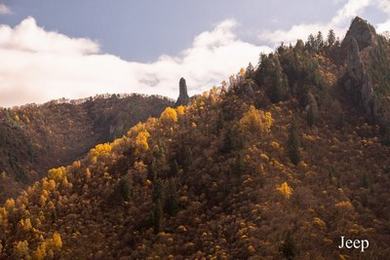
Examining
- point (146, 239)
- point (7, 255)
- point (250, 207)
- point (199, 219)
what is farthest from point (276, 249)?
point (7, 255)

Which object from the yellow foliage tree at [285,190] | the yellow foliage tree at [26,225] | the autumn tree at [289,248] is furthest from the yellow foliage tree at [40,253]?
the autumn tree at [289,248]

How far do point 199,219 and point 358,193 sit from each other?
178 feet

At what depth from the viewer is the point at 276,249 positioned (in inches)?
6058

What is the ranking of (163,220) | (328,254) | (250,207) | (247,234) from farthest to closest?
(163,220) < (250,207) < (247,234) < (328,254)

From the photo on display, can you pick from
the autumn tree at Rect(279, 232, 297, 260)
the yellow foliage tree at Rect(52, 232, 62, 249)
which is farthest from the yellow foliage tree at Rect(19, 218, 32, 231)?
the autumn tree at Rect(279, 232, 297, 260)

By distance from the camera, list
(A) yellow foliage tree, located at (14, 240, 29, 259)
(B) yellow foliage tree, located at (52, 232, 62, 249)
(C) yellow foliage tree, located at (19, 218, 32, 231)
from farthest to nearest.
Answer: (C) yellow foliage tree, located at (19, 218, 32, 231)
(B) yellow foliage tree, located at (52, 232, 62, 249)
(A) yellow foliage tree, located at (14, 240, 29, 259)

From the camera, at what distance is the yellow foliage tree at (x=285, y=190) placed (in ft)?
590

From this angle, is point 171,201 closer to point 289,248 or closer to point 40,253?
point 40,253

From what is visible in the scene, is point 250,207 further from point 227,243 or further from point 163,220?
point 163,220

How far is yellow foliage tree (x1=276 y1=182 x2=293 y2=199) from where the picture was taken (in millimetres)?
179875

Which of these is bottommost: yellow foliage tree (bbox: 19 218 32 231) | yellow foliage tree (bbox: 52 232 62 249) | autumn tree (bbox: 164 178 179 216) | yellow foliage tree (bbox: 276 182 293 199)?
yellow foliage tree (bbox: 52 232 62 249)

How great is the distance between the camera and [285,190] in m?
181

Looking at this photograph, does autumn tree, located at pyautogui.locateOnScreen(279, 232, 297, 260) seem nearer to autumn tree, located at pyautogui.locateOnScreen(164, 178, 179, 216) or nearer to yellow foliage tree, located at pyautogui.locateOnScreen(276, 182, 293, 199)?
yellow foliage tree, located at pyautogui.locateOnScreen(276, 182, 293, 199)

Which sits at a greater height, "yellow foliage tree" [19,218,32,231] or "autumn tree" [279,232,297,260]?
"yellow foliage tree" [19,218,32,231]
